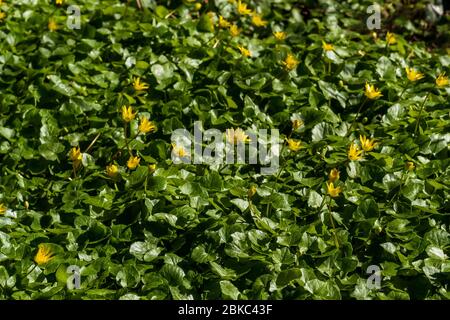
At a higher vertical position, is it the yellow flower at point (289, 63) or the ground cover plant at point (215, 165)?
the yellow flower at point (289, 63)

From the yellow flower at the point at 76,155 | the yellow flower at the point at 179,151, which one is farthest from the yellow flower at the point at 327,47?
the yellow flower at the point at 76,155

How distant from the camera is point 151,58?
162 inches

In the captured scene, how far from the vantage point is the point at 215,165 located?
11.5 ft

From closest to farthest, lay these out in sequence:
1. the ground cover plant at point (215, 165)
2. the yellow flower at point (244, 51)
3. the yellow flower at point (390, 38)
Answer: the ground cover plant at point (215, 165), the yellow flower at point (244, 51), the yellow flower at point (390, 38)

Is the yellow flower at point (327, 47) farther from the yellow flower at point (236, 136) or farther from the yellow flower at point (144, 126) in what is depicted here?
the yellow flower at point (144, 126)

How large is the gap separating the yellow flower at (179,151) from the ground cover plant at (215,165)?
0.04 m

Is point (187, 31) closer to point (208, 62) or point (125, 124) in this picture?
point (208, 62)

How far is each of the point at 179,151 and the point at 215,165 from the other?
21 cm

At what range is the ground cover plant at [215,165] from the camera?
2.99 metres

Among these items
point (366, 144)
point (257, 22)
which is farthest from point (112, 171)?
point (257, 22)

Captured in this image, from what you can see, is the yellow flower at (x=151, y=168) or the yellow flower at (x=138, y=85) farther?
the yellow flower at (x=138, y=85)

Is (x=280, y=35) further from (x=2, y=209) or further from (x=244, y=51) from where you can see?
(x=2, y=209)

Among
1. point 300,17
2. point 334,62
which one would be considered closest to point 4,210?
point 334,62

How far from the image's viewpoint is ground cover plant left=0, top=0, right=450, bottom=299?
2.99 meters
